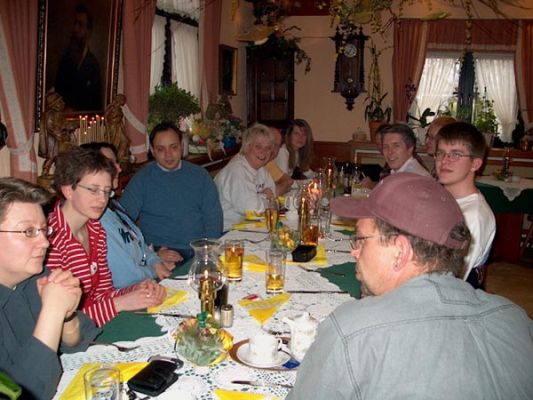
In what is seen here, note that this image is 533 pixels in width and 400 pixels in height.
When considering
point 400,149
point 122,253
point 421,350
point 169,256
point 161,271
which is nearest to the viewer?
point 421,350

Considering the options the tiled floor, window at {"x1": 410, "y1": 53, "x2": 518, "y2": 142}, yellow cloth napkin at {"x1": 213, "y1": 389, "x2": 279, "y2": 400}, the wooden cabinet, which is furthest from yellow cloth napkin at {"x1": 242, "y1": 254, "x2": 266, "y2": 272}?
window at {"x1": 410, "y1": 53, "x2": 518, "y2": 142}

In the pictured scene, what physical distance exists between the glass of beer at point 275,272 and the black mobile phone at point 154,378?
723 mm

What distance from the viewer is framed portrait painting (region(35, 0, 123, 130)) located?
3.60 meters

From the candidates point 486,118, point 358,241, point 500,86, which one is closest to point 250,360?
point 358,241

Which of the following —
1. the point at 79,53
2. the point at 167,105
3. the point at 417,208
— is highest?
the point at 79,53

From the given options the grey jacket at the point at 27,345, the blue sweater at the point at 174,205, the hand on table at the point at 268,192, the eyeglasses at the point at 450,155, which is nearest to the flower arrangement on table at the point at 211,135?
the hand on table at the point at 268,192

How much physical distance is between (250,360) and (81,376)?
488 millimetres

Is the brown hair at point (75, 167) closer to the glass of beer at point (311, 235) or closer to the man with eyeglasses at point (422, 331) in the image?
the glass of beer at point (311, 235)

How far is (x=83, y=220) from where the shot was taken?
230 cm

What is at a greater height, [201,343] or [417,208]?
[417,208]

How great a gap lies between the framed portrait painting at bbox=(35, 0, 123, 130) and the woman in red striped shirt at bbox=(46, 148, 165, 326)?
1542 millimetres

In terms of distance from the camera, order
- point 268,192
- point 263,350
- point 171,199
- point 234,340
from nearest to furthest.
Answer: point 263,350 → point 234,340 → point 171,199 → point 268,192

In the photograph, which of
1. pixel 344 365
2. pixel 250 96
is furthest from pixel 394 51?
pixel 344 365

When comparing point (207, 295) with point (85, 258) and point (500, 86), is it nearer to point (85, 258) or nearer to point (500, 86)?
point (85, 258)
